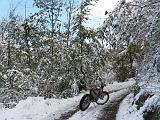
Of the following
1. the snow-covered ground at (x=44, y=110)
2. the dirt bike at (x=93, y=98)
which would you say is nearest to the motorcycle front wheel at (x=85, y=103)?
the dirt bike at (x=93, y=98)

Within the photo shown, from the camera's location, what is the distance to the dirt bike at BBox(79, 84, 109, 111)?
15.7 m

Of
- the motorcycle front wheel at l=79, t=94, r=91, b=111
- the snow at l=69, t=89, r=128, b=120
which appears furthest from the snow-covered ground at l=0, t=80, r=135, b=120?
the motorcycle front wheel at l=79, t=94, r=91, b=111

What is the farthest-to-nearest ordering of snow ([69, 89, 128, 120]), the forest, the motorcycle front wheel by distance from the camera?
the forest < the motorcycle front wheel < snow ([69, 89, 128, 120])

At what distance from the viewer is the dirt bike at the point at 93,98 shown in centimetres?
1574

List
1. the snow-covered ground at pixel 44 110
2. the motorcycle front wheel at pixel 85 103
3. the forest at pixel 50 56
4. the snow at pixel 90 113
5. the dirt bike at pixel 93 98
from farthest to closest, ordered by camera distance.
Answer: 1. the forest at pixel 50 56
2. the dirt bike at pixel 93 98
3. the motorcycle front wheel at pixel 85 103
4. the snow-covered ground at pixel 44 110
5. the snow at pixel 90 113

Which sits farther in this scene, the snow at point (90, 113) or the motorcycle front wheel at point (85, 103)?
the motorcycle front wheel at point (85, 103)

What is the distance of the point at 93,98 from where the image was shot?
16.3 m

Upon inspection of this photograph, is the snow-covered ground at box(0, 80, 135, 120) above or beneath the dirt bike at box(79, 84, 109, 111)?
beneath

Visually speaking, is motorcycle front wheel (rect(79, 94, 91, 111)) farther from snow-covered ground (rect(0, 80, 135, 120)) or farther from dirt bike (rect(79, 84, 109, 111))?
snow-covered ground (rect(0, 80, 135, 120))

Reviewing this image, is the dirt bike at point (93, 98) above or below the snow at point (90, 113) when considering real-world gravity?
above

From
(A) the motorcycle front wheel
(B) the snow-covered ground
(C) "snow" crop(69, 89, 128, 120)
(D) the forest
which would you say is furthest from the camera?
(D) the forest

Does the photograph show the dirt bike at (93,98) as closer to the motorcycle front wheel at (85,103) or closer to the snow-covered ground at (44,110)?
the motorcycle front wheel at (85,103)

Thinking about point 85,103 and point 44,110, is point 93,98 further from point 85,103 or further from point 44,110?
point 44,110

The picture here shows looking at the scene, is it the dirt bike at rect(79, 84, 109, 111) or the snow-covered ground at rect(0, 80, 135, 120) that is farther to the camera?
the dirt bike at rect(79, 84, 109, 111)
